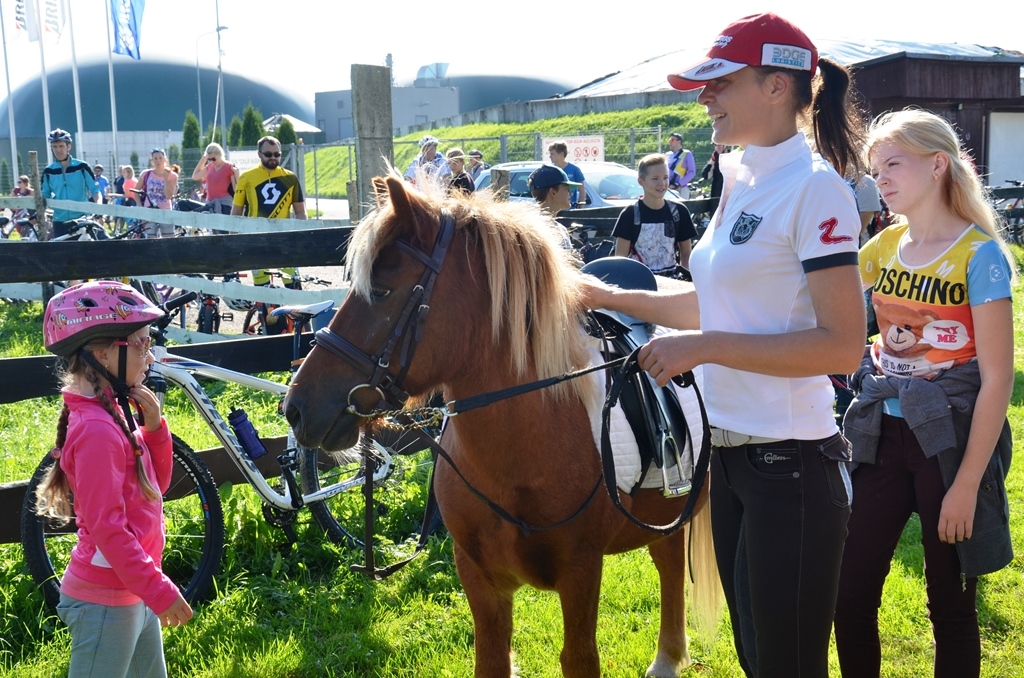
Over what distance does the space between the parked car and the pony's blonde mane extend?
11.6 m

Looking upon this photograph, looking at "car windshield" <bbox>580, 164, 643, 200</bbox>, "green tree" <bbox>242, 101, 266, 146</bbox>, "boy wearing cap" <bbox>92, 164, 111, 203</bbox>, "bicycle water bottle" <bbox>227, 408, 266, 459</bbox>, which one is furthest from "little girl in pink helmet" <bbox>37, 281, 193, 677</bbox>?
"green tree" <bbox>242, 101, 266, 146</bbox>

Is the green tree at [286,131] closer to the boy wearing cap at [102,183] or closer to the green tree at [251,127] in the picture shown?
the green tree at [251,127]

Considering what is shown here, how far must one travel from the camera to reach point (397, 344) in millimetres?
2381

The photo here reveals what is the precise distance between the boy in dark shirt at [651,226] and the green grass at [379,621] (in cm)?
288

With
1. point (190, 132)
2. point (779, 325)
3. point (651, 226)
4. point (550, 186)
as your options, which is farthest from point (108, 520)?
point (190, 132)

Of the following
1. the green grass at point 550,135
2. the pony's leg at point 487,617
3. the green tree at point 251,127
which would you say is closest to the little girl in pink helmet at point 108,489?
the pony's leg at point 487,617

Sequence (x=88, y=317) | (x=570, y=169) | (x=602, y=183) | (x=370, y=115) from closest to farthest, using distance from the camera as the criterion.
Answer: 1. (x=88, y=317)
2. (x=370, y=115)
3. (x=570, y=169)
4. (x=602, y=183)

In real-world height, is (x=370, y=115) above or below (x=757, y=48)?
above

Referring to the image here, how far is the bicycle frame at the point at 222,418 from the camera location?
4.09 meters

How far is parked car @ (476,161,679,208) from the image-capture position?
576 inches

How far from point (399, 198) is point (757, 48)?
3.14ft

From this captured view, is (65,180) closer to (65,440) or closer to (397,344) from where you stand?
(65,440)

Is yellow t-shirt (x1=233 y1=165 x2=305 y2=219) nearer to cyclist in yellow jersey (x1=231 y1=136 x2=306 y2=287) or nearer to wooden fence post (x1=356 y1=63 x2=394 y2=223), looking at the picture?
cyclist in yellow jersey (x1=231 y1=136 x2=306 y2=287)

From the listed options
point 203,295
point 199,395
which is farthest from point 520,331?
point 203,295
